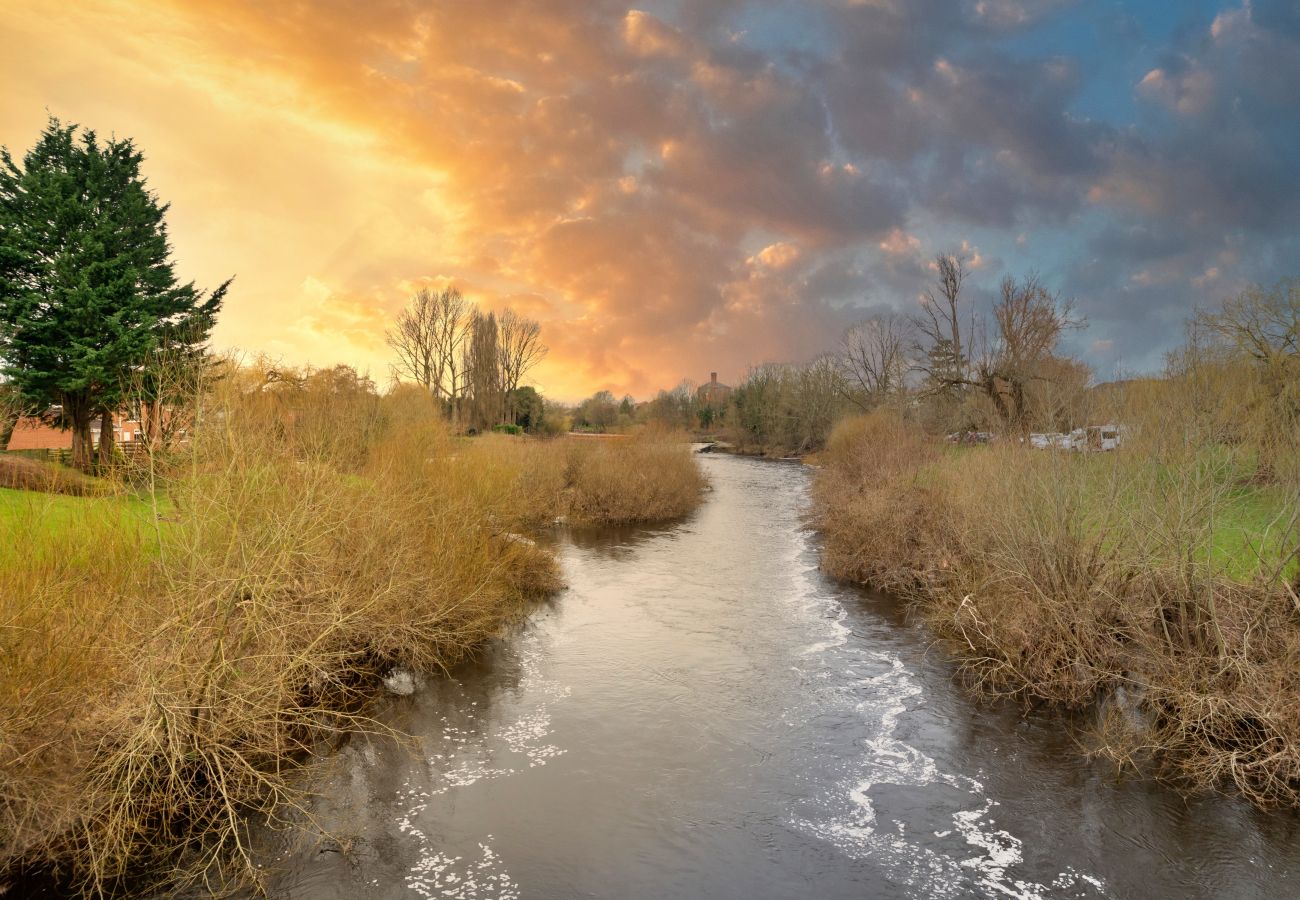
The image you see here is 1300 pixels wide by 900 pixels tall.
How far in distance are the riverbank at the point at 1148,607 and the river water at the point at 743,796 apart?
628 mm

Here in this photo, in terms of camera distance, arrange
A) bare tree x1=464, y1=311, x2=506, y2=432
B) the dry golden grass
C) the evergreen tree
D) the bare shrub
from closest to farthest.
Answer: the bare shrub, the evergreen tree, the dry golden grass, bare tree x1=464, y1=311, x2=506, y2=432

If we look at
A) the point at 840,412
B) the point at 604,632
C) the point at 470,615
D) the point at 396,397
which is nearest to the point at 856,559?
the point at 604,632

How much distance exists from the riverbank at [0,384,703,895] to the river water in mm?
951

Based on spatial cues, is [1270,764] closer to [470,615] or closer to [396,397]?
[470,615]

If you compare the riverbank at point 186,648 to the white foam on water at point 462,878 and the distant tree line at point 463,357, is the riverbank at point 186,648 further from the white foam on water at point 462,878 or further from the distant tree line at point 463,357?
the distant tree line at point 463,357

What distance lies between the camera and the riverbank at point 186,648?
21.0ft

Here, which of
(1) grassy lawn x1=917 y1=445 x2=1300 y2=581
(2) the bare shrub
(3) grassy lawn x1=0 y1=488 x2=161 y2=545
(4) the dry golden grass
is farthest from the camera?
(4) the dry golden grass

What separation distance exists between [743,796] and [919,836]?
189cm

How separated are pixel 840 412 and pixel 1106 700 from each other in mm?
47275

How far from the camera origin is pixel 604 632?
14.4 metres

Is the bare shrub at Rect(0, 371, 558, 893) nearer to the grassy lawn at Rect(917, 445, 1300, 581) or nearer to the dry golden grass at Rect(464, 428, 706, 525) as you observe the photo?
the grassy lawn at Rect(917, 445, 1300, 581)

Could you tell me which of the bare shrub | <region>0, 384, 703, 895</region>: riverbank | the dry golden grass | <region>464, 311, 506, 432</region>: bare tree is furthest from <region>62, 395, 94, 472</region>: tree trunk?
<region>464, 311, 506, 432</region>: bare tree

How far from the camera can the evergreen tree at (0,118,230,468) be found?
24734mm

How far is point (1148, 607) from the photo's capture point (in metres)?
9.52
